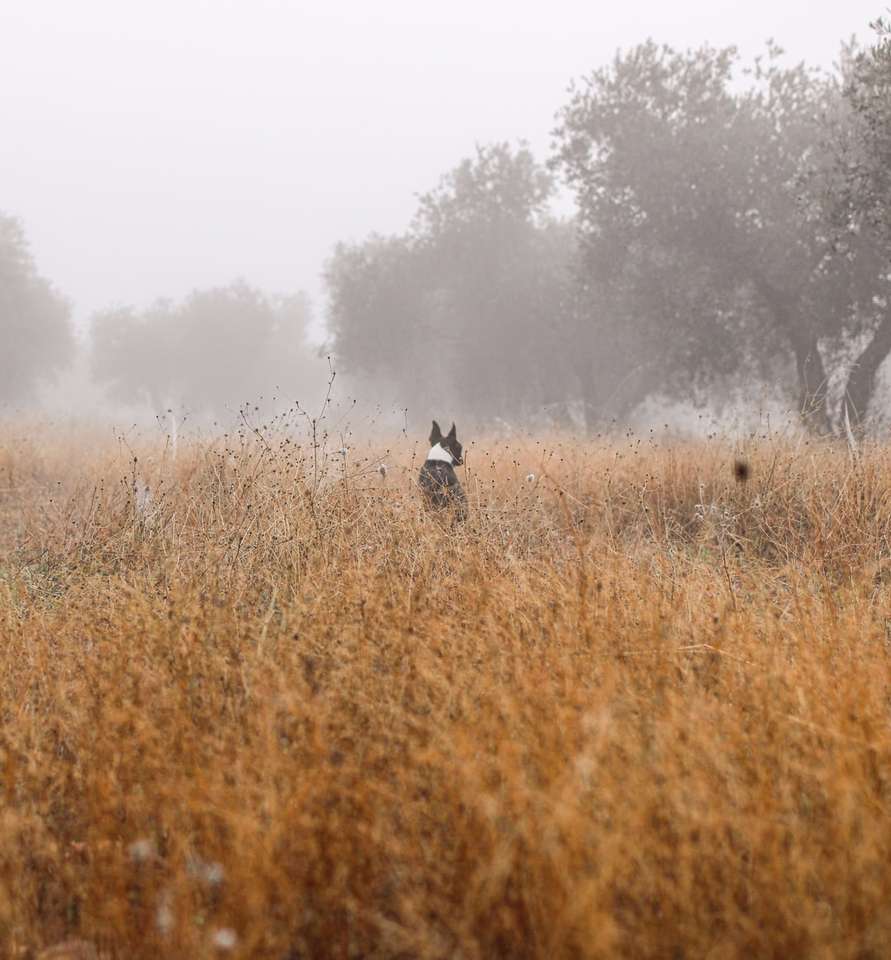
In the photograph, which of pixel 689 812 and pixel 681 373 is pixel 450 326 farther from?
pixel 689 812

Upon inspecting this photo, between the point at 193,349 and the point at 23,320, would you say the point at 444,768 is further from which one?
the point at 193,349

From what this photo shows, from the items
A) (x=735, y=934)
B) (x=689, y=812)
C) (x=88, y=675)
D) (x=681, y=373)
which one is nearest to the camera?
(x=735, y=934)

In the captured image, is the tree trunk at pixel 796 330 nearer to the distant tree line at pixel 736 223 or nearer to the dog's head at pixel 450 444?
the distant tree line at pixel 736 223

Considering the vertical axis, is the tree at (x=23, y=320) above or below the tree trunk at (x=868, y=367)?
above

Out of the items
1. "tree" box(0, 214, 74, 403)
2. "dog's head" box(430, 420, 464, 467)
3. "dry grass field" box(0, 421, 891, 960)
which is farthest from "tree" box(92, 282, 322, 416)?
"dry grass field" box(0, 421, 891, 960)

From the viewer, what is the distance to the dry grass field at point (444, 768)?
1604 millimetres

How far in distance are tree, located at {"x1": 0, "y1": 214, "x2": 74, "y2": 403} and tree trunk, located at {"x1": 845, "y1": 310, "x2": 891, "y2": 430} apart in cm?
3273

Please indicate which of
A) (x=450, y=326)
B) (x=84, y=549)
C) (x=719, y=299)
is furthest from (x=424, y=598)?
(x=450, y=326)

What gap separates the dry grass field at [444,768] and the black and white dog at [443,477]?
6.31 feet

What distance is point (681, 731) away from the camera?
7.12ft

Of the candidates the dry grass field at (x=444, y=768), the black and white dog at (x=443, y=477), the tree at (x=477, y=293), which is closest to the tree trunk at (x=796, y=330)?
the tree at (x=477, y=293)

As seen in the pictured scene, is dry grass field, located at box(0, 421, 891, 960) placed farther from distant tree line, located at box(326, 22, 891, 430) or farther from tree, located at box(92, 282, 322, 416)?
tree, located at box(92, 282, 322, 416)

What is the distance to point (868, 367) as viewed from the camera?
13.9 metres

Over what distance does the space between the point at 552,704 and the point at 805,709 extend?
80 cm
